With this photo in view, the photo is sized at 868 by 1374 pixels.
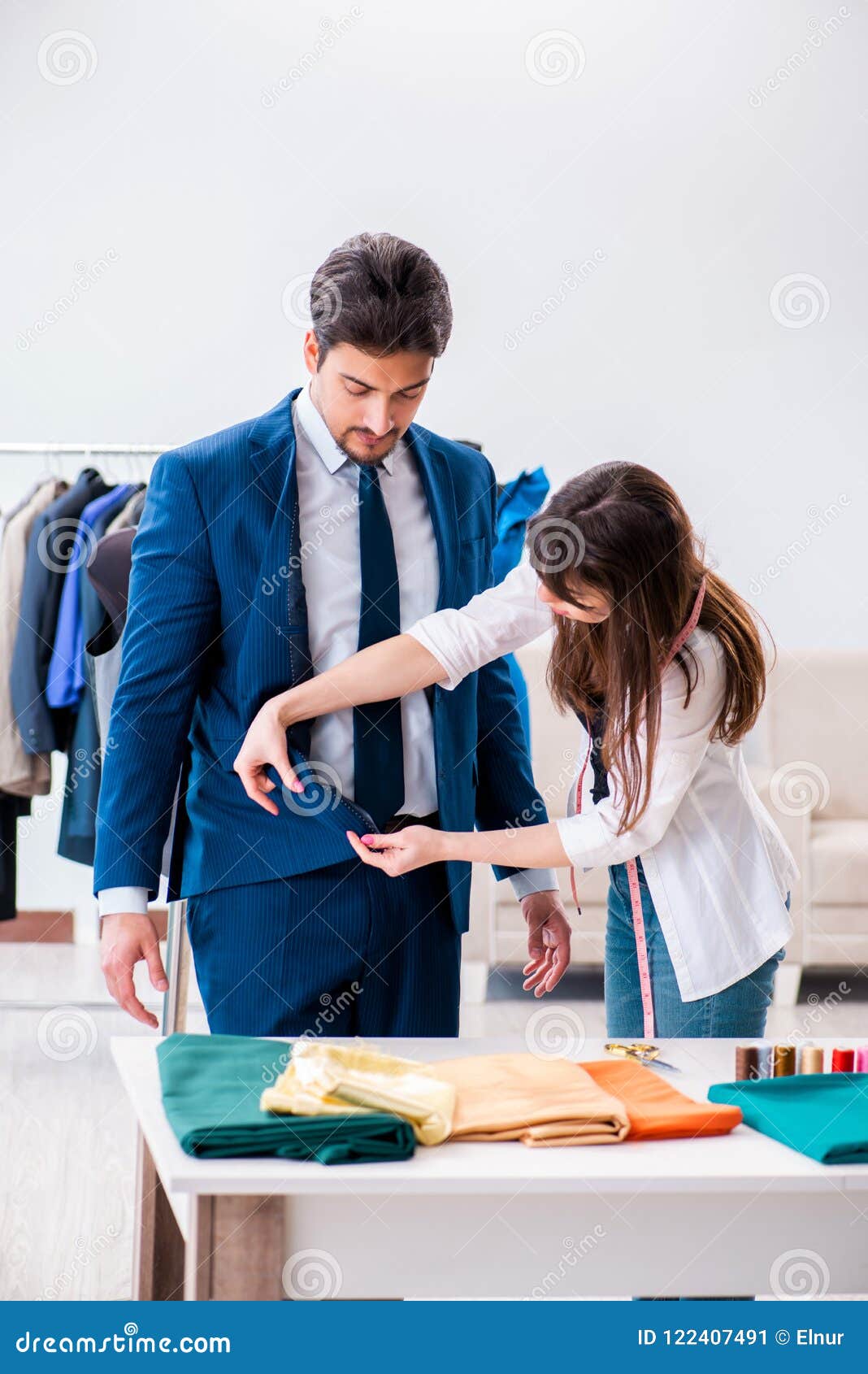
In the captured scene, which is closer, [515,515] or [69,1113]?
[69,1113]

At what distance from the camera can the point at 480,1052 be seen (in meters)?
1.38

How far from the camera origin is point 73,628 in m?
Result: 3.53

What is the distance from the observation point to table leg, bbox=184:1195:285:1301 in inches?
39.8

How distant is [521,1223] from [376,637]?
2.29 ft

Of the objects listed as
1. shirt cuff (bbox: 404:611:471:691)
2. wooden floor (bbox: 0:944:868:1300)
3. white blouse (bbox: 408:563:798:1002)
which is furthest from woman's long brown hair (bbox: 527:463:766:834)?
wooden floor (bbox: 0:944:868:1300)

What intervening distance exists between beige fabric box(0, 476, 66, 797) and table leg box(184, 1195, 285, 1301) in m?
2.69

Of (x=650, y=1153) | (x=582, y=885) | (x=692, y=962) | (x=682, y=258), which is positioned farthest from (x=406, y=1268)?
(x=682, y=258)

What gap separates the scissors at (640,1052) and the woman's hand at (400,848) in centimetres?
28

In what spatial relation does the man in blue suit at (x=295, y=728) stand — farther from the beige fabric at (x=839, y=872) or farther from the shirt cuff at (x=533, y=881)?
the beige fabric at (x=839, y=872)

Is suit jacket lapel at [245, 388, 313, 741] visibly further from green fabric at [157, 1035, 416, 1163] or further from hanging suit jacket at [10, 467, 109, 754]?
hanging suit jacket at [10, 467, 109, 754]

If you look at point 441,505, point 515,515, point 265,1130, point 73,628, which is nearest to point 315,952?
point 265,1130

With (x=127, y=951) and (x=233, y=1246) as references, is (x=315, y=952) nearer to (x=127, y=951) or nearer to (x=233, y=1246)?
(x=127, y=951)
